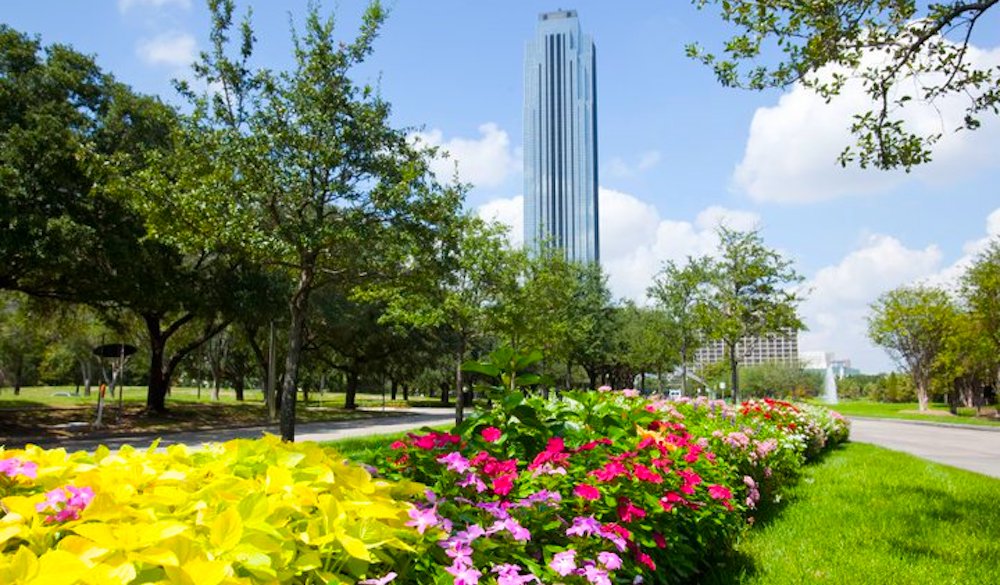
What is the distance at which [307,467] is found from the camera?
2.02 metres

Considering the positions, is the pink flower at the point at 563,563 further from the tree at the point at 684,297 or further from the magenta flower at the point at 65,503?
the tree at the point at 684,297

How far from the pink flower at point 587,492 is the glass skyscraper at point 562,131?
142632 millimetres

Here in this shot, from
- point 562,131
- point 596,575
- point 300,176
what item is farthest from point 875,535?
point 562,131

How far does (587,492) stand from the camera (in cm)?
265

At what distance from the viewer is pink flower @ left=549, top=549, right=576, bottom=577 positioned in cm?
203

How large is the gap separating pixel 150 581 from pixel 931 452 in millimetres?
18457

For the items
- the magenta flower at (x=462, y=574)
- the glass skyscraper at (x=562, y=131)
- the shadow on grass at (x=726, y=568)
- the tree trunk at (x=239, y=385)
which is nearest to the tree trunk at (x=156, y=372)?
the tree trunk at (x=239, y=385)

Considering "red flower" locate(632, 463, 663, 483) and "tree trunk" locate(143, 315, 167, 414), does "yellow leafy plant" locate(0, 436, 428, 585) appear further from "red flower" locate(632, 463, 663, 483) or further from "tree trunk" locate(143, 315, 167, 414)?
"tree trunk" locate(143, 315, 167, 414)

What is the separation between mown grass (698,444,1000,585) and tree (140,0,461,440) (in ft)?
26.8

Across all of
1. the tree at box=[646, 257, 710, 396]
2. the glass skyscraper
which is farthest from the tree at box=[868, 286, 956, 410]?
the glass skyscraper

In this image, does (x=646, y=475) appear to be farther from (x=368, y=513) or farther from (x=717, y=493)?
(x=368, y=513)

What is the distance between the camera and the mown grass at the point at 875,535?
15.7 feet

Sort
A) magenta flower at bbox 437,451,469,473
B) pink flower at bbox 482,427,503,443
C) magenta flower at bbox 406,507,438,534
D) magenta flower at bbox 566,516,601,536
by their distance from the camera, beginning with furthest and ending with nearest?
pink flower at bbox 482,427,503,443 < magenta flower at bbox 437,451,469,473 < magenta flower at bbox 566,516,601,536 < magenta flower at bbox 406,507,438,534

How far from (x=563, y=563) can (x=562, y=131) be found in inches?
6072
